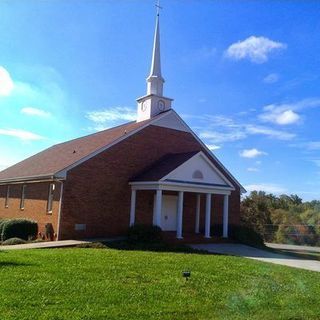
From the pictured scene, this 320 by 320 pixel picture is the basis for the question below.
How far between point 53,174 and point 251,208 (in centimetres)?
2720

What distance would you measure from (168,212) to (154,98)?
7.32 metres

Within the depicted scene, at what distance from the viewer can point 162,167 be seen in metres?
24.8

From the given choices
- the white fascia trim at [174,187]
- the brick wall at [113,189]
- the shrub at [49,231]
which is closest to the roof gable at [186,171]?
the white fascia trim at [174,187]

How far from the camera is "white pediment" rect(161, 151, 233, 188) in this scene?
23.7m

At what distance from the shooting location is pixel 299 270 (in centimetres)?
1509

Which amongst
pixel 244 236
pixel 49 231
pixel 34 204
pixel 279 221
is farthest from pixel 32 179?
pixel 279 221

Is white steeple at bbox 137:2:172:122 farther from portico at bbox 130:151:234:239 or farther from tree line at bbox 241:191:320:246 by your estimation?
tree line at bbox 241:191:320:246

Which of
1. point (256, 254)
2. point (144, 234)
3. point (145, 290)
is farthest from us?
point (144, 234)

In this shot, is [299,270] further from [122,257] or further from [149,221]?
[149,221]

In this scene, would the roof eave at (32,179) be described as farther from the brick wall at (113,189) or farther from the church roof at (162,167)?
the church roof at (162,167)

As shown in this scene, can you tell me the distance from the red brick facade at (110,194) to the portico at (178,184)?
696 mm

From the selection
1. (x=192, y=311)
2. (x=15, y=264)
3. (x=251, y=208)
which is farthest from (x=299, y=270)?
(x=251, y=208)

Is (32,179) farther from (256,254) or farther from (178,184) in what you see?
(256,254)

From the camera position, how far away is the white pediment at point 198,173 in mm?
23688
